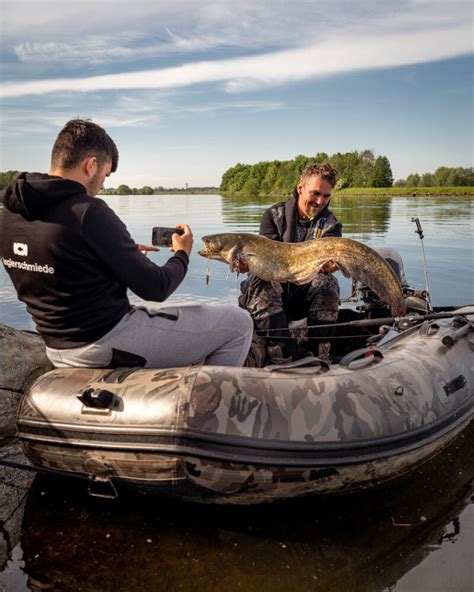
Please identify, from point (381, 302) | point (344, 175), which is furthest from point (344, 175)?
point (381, 302)

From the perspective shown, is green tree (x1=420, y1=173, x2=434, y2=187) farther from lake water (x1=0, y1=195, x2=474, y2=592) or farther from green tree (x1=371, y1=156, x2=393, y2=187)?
lake water (x1=0, y1=195, x2=474, y2=592)

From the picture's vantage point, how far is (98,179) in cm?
298

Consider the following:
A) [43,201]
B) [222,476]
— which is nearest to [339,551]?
Result: [222,476]

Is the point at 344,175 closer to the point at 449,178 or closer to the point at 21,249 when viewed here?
the point at 449,178

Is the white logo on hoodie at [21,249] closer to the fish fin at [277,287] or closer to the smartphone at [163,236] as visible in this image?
the smartphone at [163,236]

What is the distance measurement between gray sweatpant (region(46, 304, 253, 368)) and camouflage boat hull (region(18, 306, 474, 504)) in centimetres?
11

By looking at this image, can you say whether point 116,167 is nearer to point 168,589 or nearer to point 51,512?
point 51,512

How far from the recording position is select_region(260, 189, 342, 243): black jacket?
17.7 ft

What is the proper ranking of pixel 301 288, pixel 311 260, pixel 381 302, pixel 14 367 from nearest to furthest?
pixel 14 367, pixel 311 260, pixel 301 288, pixel 381 302

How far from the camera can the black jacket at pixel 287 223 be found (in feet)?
17.7

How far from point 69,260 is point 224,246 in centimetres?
250

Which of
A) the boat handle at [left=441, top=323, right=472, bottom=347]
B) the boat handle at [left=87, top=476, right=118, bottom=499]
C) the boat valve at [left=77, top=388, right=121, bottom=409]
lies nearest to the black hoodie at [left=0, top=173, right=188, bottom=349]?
the boat valve at [left=77, top=388, right=121, bottom=409]

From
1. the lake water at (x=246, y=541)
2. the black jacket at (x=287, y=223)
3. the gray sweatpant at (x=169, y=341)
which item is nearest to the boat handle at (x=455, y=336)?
the lake water at (x=246, y=541)

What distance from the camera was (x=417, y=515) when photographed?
3.05 meters
